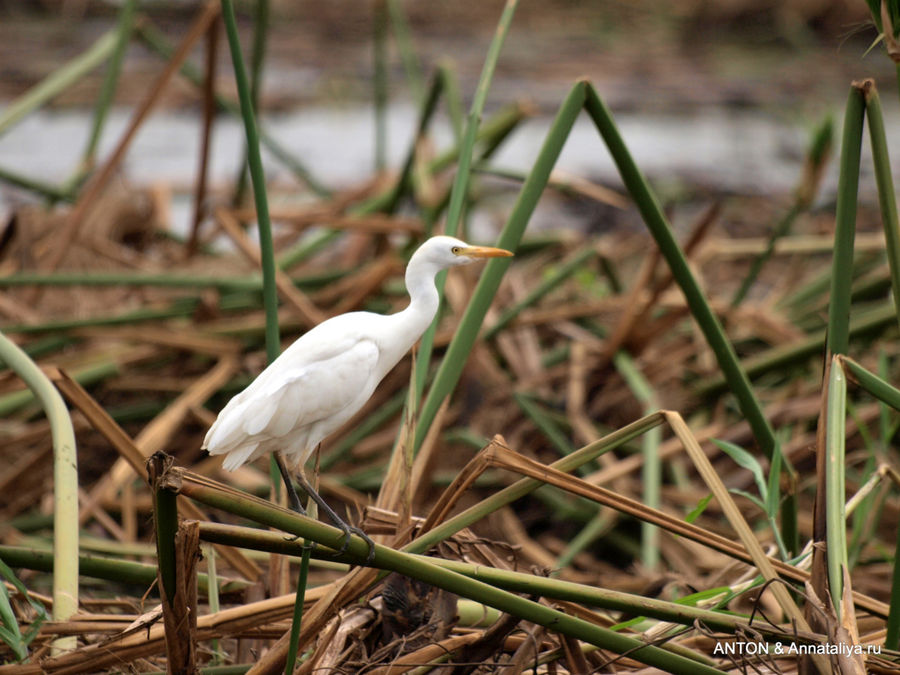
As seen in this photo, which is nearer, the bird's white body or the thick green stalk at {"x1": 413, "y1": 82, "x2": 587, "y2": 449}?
the bird's white body

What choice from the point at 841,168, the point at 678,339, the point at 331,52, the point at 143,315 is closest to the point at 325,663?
the point at 841,168

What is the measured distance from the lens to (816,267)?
17.1 ft

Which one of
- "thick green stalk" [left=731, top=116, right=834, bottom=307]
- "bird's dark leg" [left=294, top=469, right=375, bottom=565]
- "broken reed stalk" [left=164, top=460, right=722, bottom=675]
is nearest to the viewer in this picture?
"broken reed stalk" [left=164, top=460, right=722, bottom=675]

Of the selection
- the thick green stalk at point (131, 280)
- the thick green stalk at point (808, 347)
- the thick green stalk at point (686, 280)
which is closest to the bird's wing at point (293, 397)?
the thick green stalk at point (686, 280)

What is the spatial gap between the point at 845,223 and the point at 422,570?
87 cm

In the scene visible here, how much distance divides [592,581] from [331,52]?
8210 mm

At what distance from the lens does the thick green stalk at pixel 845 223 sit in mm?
1595

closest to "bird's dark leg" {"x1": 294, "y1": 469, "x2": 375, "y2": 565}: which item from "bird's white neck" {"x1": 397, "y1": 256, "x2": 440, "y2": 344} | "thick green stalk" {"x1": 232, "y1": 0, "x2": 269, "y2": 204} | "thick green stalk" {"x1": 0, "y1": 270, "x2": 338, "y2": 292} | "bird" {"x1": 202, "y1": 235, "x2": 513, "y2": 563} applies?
Result: "bird" {"x1": 202, "y1": 235, "x2": 513, "y2": 563}

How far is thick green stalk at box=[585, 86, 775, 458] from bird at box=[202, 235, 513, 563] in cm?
49

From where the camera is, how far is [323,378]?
1.39 meters

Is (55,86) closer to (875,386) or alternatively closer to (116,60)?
(116,60)

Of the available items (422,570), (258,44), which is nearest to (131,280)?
(258,44)

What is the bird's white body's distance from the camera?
4.49 feet

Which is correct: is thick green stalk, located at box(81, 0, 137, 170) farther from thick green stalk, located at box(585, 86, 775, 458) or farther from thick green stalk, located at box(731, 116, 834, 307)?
thick green stalk, located at box(731, 116, 834, 307)
